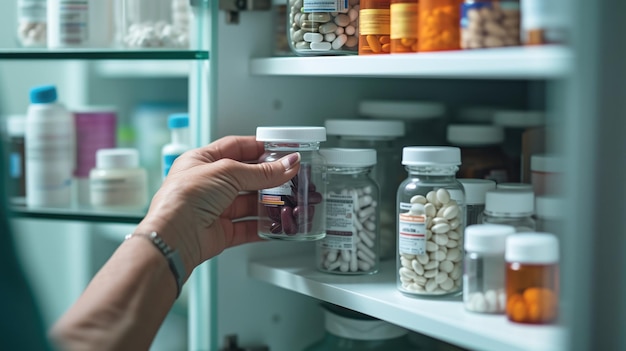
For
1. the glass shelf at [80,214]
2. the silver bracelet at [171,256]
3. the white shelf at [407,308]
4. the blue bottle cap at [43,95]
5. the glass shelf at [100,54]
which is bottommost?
the white shelf at [407,308]

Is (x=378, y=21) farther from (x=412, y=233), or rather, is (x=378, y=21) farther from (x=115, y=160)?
(x=115, y=160)

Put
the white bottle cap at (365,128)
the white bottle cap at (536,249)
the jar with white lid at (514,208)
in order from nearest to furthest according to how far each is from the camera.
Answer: the white bottle cap at (536,249) → the jar with white lid at (514,208) → the white bottle cap at (365,128)

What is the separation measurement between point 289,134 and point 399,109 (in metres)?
0.27

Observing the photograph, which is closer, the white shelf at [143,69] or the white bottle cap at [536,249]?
the white bottle cap at [536,249]

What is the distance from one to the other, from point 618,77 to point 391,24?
0.30 metres

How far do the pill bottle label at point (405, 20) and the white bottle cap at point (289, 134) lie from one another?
0.55ft

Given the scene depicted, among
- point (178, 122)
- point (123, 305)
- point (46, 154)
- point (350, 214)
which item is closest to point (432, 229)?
point (350, 214)

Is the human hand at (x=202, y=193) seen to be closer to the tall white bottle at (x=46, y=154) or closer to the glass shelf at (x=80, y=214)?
the glass shelf at (x=80, y=214)

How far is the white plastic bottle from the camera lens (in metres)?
1.11

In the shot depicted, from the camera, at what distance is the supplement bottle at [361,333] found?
1.06 m

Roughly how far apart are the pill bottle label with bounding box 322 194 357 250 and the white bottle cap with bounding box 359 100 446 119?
0.21m

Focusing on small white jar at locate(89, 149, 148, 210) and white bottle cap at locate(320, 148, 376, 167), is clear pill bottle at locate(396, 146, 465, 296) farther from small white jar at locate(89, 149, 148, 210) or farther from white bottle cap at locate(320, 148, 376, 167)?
small white jar at locate(89, 149, 148, 210)

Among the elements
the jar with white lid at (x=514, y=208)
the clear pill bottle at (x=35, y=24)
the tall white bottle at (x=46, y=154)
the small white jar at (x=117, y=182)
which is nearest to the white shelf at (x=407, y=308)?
the jar with white lid at (x=514, y=208)

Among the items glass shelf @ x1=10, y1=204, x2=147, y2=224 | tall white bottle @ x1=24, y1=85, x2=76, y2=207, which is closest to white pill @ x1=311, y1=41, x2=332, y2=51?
glass shelf @ x1=10, y1=204, x2=147, y2=224
